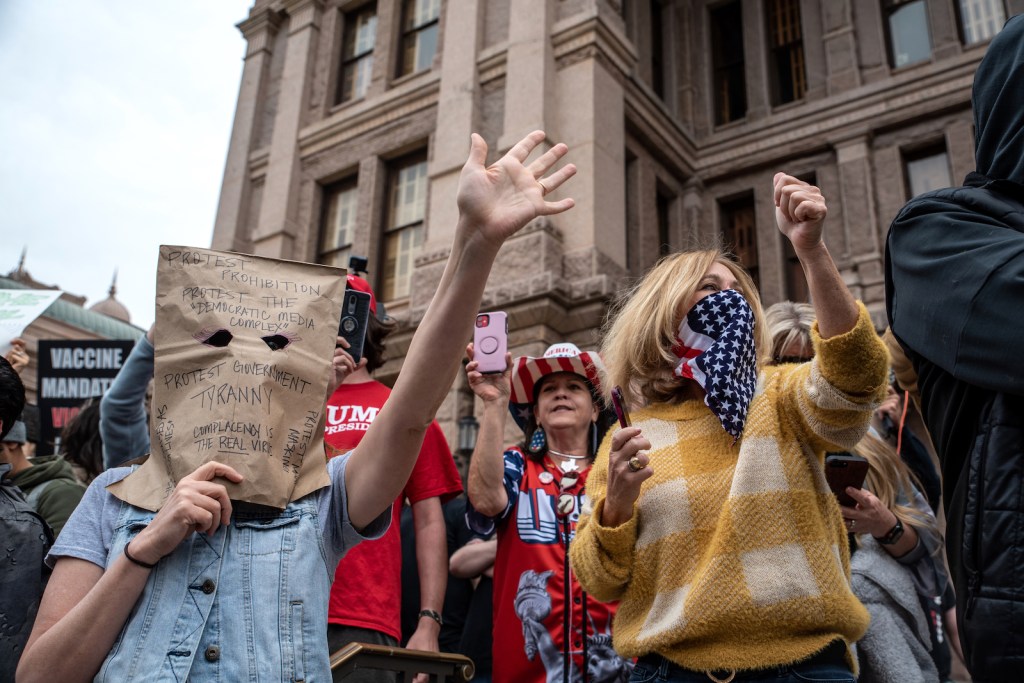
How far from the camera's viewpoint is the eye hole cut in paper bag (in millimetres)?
1748

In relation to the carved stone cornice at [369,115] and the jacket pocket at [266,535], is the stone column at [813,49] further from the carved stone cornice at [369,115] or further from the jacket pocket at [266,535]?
the jacket pocket at [266,535]

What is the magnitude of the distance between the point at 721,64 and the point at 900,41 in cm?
261

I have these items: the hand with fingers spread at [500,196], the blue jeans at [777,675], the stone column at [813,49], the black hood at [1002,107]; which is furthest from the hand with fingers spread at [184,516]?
the stone column at [813,49]

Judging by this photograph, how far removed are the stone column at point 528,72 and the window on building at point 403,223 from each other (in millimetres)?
2082

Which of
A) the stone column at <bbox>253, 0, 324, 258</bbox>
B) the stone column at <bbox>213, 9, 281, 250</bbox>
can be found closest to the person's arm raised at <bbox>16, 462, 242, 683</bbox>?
the stone column at <bbox>253, 0, 324, 258</bbox>

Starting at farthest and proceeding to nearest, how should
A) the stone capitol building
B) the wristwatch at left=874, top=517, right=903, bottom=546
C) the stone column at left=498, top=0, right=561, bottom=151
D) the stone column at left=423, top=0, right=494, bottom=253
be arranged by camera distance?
1. the stone column at left=423, top=0, right=494, bottom=253
2. the stone column at left=498, top=0, right=561, bottom=151
3. the stone capitol building
4. the wristwatch at left=874, top=517, right=903, bottom=546

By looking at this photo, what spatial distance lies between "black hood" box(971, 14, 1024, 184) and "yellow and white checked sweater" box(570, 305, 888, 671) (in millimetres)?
415

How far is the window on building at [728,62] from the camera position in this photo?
1263cm

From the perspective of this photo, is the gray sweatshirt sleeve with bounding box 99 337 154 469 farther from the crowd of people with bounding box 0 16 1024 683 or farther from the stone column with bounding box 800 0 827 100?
the stone column with bounding box 800 0 827 100

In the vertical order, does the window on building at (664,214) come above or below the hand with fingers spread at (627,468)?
above

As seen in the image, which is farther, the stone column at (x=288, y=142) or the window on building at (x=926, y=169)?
the stone column at (x=288, y=142)

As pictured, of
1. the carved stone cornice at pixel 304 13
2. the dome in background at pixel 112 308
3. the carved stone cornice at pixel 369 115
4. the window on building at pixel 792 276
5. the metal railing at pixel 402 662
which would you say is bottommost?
the metal railing at pixel 402 662

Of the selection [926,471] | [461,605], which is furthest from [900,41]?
[461,605]

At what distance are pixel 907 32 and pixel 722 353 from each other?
11.3m
